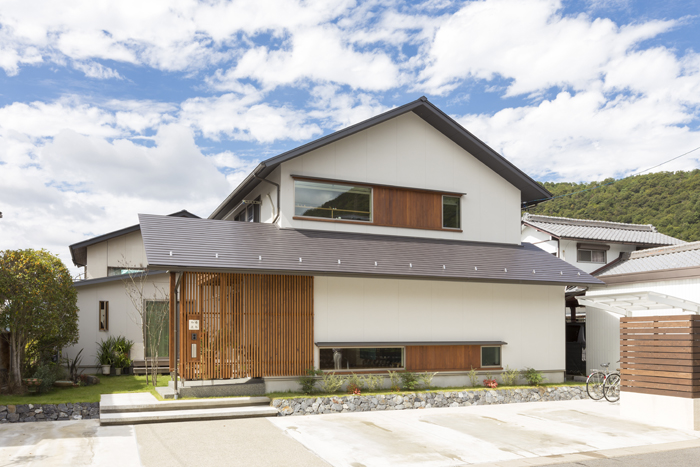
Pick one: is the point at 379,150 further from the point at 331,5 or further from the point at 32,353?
the point at 32,353

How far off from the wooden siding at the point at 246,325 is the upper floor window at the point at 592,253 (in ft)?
54.7

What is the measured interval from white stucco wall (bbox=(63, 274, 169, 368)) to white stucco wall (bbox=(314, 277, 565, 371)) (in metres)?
6.46

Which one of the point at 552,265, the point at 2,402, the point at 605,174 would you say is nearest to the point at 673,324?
the point at 552,265

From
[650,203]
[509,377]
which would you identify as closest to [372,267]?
[509,377]

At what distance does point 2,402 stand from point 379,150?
991 cm

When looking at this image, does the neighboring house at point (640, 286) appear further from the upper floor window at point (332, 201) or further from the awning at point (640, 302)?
the upper floor window at point (332, 201)

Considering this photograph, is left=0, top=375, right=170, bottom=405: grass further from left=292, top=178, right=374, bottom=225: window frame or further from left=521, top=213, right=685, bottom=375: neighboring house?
left=521, top=213, right=685, bottom=375: neighboring house

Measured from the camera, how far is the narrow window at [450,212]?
14648mm

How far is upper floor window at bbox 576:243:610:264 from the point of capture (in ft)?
79.2

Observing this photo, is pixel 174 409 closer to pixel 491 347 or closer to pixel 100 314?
pixel 100 314

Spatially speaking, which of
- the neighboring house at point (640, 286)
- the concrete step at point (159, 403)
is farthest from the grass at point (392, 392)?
the neighboring house at point (640, 286)

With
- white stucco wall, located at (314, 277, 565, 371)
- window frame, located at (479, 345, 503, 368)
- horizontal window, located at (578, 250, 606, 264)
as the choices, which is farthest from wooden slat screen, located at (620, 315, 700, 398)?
horizontal window, located at (578, 250, 606, 264)

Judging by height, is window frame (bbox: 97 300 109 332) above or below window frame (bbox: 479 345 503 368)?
above

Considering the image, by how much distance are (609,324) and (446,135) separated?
7481 millimetres
